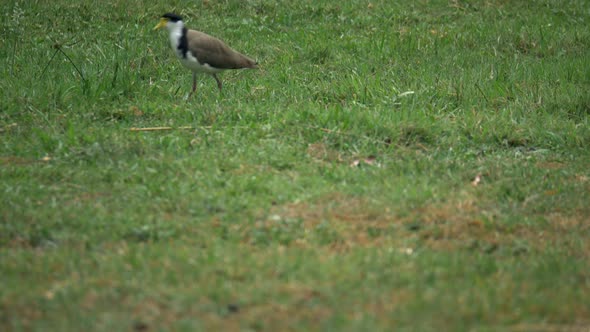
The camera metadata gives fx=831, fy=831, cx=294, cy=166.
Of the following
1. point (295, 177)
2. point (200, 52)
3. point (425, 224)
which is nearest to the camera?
point (425, 224)

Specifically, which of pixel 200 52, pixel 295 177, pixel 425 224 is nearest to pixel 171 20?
pixel 200 52

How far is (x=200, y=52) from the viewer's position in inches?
335

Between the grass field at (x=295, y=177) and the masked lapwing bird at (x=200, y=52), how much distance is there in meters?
0.34

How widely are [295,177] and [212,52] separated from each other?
2.65 m

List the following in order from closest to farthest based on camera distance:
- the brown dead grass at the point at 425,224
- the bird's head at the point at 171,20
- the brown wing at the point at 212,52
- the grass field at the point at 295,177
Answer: the grass field at the point at 295,177, the brown dead grass at the point at 425,224, the brown wing at the point at 212,52, the bird's head at the point at 171,20

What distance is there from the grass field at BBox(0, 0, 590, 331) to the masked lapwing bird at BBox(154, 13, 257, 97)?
1.13ft

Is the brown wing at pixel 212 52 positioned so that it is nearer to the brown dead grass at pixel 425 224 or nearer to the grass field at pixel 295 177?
the grass field at pixel 295 177

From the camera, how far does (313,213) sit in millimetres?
5738

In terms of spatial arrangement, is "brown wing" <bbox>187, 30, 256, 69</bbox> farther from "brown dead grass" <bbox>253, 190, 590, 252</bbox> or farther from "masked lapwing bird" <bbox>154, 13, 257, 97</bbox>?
"brown dead grass" <bbox>253, 190, 590, 252</bbox>

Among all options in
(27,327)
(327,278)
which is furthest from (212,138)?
(27,327)

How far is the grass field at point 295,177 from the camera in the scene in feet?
14.4

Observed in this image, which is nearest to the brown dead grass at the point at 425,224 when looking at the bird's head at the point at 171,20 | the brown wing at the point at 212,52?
the brown wing at the point at 212,52

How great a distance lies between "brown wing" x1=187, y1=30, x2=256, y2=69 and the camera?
8.52m

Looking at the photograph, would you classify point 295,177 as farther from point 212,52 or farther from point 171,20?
point 171,20
